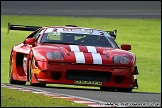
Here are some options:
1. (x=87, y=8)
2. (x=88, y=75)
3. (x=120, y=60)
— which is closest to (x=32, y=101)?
Answer: (x=88, y=75)

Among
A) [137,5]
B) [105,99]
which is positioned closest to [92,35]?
[105,99]

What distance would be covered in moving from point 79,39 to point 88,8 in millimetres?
21147

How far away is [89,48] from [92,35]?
2.86ft

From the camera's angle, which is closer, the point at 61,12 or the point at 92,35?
the point at 92,35

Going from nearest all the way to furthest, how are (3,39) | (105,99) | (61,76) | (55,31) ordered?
(105,99) → (61,76) → (55,31) → (3,39)

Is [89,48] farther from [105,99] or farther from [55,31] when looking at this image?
[105,99]

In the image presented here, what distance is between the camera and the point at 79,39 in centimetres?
1213

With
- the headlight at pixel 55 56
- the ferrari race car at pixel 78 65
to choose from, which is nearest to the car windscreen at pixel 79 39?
the ferrari race car at pixel 78 65

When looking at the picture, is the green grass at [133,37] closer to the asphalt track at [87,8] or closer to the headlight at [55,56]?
the asphalt track at [87,8]

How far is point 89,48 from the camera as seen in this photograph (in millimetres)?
11445

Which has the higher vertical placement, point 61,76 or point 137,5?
point 137,5

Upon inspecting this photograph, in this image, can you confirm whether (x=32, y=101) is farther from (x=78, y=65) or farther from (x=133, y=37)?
(x=133, y=37)

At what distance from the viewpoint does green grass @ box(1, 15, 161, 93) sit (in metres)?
19.2

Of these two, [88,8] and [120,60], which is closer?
[120,60]
